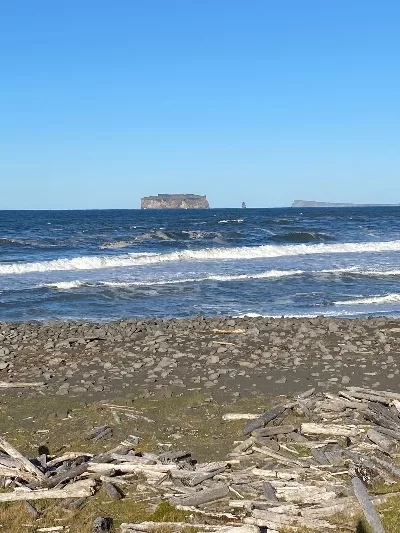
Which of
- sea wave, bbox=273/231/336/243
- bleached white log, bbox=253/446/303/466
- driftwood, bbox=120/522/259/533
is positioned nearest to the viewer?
driftwood, bbox=120/522/259/533

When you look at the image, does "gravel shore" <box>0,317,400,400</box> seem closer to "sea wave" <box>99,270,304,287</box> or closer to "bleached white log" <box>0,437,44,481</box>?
"bleached white log" <box>0,437,44,481</box>

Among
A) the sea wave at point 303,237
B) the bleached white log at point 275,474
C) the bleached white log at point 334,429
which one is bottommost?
the bleached white log at point 275,474

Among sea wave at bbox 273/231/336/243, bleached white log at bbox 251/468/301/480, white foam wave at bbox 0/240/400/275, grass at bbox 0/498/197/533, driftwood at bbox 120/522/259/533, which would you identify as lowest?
grass at bbox 0/498/197/533

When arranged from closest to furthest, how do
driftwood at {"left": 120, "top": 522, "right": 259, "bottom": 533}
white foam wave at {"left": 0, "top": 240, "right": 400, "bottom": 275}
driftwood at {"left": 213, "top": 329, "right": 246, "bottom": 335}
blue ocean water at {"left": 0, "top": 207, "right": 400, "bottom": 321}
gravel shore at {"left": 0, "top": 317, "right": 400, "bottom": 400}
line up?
driftwood at {"left": 120, "top": 522, "right": 259, "bottom": 533}
gravel shore at {"left": 0, "top": 317, "right": 400, "bottom": 400}
driftwood at {"left": 213, "top": 329, "right": 246, "bottom": 335}
blue ocean water at {"left": 0, "top": 207, "right": 400, "bottom": 321}
white foam wave at {"left": 0, "top": 240, "right": 400, "bottom": 275}

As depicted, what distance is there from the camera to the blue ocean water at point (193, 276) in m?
22.8

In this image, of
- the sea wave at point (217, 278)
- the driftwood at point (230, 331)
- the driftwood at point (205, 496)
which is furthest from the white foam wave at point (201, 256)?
the driftwood at point (205, 496)

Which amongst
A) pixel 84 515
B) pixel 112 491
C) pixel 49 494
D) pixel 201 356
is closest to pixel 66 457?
pixel 49 494

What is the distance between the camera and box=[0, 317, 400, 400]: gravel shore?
12.0 metres

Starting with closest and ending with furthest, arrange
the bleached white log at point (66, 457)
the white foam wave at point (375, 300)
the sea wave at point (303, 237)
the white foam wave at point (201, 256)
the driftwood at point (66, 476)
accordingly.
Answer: the driftwood at point (66, 476)
the bleached white log at point (66, 457)
the white foam wave at point (375, 300)
the white foam wave at point (201, 256)
the sea wave at point (303, 237)

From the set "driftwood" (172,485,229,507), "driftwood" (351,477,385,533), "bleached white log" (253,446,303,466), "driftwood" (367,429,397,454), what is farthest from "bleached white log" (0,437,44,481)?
"driftwood" (367,429,397,454)

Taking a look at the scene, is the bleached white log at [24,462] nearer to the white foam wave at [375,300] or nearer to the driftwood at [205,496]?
the driftwood at [205,496]

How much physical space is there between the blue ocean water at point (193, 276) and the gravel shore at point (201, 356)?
407 cm

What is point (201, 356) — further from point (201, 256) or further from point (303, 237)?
point (303, 237)

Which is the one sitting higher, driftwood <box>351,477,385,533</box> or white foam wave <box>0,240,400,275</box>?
white foam wave <box>0,240,400,275</box>
